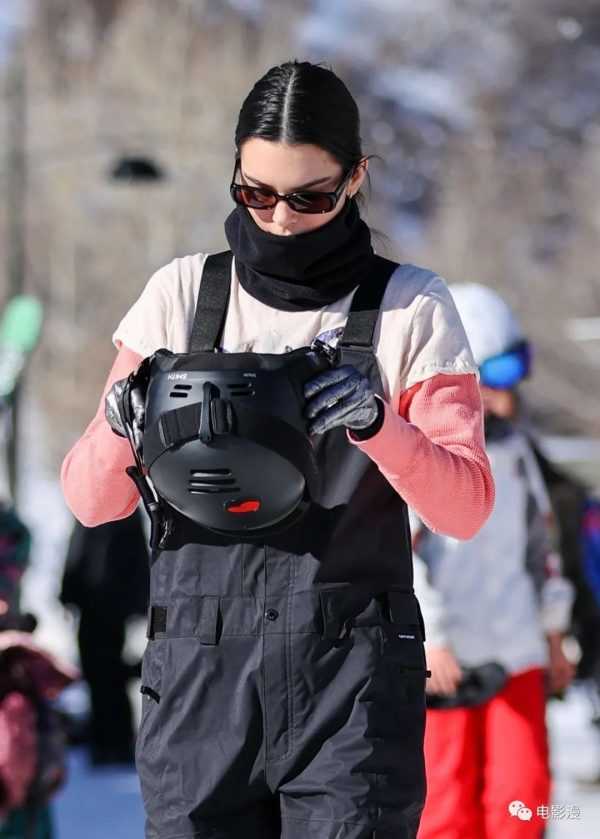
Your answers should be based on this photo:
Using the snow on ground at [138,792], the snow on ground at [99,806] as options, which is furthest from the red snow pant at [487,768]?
the snow on ground at [99,806]

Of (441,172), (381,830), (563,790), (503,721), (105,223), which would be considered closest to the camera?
(381,830)

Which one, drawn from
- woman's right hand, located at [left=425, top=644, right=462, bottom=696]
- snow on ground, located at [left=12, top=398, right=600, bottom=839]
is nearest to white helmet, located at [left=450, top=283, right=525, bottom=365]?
woman's right hand, located at [left=425, top=644, right=462, bottom=696]

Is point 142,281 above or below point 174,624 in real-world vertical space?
above

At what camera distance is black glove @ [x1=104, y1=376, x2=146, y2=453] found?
85.9 inches

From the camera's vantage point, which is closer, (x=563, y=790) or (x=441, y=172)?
(x=563, y=790)

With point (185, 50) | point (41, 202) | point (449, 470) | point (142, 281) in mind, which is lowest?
point (449, 470)

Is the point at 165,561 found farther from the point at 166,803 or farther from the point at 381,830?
the point at 381,830

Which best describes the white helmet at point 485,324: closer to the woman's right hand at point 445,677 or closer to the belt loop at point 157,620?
the woman's right hand at point 445,677

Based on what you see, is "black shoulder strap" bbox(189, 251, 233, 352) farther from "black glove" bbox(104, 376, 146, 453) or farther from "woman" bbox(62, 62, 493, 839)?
"black glove" bbox(104, 376, 146, 453)

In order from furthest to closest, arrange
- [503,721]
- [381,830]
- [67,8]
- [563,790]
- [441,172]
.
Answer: [67,8], [441,172], [563,790], [503,721], [381,830]

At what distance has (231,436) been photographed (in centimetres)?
210

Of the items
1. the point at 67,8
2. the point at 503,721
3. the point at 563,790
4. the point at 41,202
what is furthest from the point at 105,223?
the point at 503,721

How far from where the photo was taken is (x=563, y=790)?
22.4 ft

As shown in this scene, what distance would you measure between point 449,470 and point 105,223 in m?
27.4
